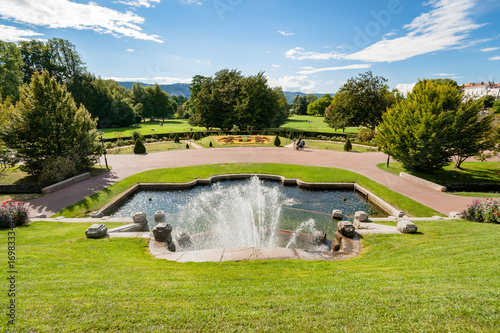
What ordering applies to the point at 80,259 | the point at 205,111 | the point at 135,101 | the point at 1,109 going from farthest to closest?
1. the point at 135,101
2. the point at 205,111
3. the point at 1,109
4. the point at 80,259

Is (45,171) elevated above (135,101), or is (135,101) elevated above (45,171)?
(135,101)

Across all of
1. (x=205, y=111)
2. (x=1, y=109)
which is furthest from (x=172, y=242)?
(x=205, y=111)

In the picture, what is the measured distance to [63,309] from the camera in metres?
4.00

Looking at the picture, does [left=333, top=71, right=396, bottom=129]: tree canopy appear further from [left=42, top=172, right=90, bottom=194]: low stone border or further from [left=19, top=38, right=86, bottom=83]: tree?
[left=19, top=38, right=86, bottom=83]: tree

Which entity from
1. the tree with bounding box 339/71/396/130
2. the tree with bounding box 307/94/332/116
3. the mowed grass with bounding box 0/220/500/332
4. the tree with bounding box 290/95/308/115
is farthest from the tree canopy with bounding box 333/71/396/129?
the tree with bounding box 290/95/308/115

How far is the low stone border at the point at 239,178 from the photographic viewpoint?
562 inches

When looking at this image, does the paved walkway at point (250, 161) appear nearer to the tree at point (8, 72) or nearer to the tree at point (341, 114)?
the tree at point (341, 114)

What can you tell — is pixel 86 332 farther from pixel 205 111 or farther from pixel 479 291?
pixel 205 111

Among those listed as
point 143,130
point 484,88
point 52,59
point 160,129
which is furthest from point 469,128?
point 484,88

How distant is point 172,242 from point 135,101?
86.3m

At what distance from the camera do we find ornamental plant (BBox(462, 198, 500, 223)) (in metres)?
9.98

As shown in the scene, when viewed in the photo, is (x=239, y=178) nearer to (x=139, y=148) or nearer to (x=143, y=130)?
(x=139, y=148)

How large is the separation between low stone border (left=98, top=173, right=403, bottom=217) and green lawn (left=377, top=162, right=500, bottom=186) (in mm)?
6302

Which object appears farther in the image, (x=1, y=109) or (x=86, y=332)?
(x=1, y=109)
